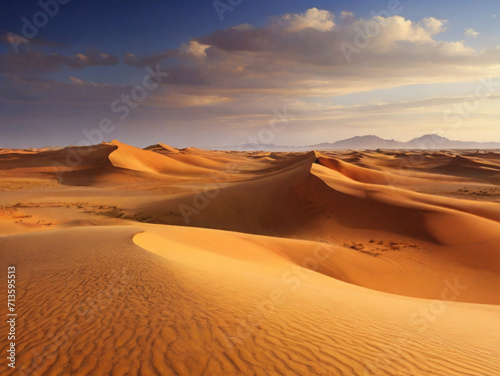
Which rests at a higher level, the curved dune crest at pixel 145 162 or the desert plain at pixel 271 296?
the curved dune crest at pixel 145 162

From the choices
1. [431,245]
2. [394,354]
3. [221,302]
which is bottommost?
[431,245]

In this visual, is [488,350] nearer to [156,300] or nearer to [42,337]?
[156,300]

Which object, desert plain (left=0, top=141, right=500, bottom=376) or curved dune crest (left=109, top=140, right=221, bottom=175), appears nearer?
desert plain (left=0, top=141, right=500, bottom=376)

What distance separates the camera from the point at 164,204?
22.8 meters

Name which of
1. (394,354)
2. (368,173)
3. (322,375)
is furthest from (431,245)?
(368,173)

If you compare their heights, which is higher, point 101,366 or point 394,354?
point 101,366

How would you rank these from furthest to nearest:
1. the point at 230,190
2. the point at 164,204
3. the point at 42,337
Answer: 1. the point at 230,190
2. the point at 164,204
3. the point at 42,337

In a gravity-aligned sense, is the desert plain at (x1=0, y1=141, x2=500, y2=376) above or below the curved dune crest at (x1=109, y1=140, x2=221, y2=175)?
below

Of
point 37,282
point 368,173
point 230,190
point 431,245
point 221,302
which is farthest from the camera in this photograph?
point 368,173

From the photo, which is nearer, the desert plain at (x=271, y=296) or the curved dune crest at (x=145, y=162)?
the desert plain at (x=271, y=296)

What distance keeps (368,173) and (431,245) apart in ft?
78.7

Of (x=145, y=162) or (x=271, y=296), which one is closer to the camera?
(x=271, y=296)

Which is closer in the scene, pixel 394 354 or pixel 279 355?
pixel 279 355

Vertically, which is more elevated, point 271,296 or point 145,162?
point 145,162
